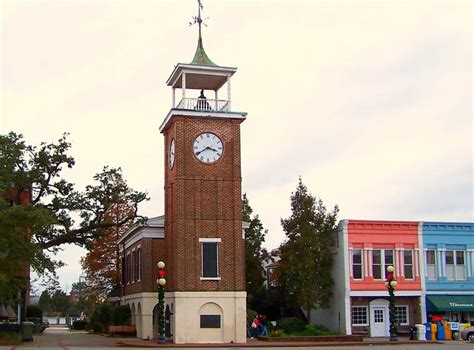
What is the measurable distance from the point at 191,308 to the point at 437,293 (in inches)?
762

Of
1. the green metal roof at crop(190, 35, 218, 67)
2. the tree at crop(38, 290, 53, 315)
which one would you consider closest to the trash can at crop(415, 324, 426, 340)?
the green metal roof at crop(190, 35, 218, 67)

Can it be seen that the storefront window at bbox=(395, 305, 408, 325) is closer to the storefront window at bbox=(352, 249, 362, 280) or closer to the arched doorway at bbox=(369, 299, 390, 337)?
the arched doorway at bbox=(369, 299, 390, 337)

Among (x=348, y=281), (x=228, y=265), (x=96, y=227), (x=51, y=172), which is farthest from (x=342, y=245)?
(x=51, y=172)

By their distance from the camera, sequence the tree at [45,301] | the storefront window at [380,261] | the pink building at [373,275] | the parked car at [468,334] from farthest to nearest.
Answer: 1. the tree at [45,301]
2. the storefront window at [380,261]
3. the pink building at [373,275]
4. the parked car at [468,334]

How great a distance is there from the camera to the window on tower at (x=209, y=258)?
40.0 meters

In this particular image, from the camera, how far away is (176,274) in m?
39.5

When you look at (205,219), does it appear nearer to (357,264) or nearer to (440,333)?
(357,264)

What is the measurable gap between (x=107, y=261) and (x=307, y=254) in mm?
21639

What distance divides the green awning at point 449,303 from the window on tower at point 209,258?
57.0 feet

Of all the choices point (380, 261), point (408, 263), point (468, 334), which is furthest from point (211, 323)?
point (408, 263)

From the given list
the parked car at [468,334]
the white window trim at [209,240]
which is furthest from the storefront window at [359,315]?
the white window trim at [209,240]

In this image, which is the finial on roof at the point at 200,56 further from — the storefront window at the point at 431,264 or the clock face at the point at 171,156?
the storefront window at the point at 431,264

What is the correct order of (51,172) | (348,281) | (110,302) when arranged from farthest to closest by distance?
1. (110,302)
2. (348,281)
3. (51,172)

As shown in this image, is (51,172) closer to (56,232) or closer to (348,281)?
(56,232)
